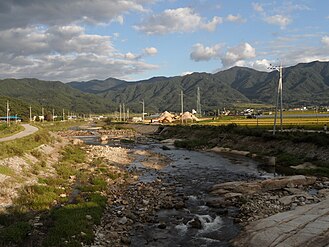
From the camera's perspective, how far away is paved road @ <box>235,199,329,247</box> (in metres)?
→ 15.2

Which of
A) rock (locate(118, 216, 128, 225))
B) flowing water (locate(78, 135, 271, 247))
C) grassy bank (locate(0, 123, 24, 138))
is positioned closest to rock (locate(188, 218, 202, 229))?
flowing water (locate(78, 135, 271, 247))

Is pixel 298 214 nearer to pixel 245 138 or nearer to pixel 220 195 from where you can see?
pixel 220 195

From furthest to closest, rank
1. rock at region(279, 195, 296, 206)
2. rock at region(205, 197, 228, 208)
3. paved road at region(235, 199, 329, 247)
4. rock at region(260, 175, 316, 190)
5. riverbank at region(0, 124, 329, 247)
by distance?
rock at region(260, 175, 316, 190) < rock at region(205, 197, 228, 208) < rock at region(279, 195, 296, 206) < riverbank at region(0, 124, 329, 247) < paved road at region(235, 199, 329, 247)

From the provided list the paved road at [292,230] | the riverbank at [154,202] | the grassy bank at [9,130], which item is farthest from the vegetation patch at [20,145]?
the paved road at [292,230]

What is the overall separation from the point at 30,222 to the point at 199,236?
32.9 feet

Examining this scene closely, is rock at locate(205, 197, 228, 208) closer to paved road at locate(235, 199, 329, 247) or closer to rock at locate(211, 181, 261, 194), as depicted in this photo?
rock at locate(211, 181, 261, 194)

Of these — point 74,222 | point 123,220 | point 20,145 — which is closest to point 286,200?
point 123,220

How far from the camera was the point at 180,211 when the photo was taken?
2398 cm

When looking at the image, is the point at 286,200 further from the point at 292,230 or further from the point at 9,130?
the point at 9,130

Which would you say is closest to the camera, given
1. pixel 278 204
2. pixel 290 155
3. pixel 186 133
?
pixel 278 204

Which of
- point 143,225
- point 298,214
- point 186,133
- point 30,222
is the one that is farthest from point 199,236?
point 186,133

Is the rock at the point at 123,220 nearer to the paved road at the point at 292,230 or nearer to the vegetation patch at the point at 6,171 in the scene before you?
the paved road at the point at 292,230

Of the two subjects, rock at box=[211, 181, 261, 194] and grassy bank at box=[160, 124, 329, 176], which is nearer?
rock at box=[211, 181, 261, 194]

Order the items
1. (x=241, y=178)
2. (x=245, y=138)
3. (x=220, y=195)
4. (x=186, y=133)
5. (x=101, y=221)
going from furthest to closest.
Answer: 1. (x=186, y=133)
2. (x=245, y=138)
3. (x=241, y=178)
4. (x=220, y=195)
5. (x=101, y=221)
